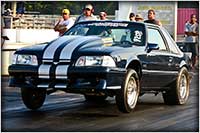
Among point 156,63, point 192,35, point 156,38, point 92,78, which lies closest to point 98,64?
point 92,78

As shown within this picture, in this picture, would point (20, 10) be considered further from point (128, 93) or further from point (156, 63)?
point (128, 93)

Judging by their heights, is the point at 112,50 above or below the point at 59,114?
above

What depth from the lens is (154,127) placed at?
24.0 ft

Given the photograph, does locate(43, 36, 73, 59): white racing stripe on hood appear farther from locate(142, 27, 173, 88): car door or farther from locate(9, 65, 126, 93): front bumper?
locate(142, 27, 173, 88): car door

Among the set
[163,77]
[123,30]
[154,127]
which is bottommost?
[154,127]

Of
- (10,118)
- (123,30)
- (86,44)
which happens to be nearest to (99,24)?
(123,30)

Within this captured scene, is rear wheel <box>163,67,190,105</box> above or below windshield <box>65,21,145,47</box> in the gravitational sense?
below

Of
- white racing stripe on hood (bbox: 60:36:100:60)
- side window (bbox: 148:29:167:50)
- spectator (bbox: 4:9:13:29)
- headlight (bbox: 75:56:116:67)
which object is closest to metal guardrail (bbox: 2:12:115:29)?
spectator (bbox: 4:9:13:29)

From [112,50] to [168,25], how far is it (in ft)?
46.9

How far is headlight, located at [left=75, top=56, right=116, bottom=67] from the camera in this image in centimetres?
785

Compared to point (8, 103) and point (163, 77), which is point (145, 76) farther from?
point (8, 103)

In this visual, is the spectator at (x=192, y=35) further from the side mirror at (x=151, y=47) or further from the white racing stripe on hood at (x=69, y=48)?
the white racing stripe on hood at (x=69, y=48)

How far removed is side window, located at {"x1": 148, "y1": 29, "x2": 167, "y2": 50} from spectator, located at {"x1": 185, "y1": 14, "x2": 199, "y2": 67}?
28.1 ft

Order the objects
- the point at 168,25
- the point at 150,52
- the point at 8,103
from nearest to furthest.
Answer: the point at 150,52 → the point at 8,103 → the point at 168,25
